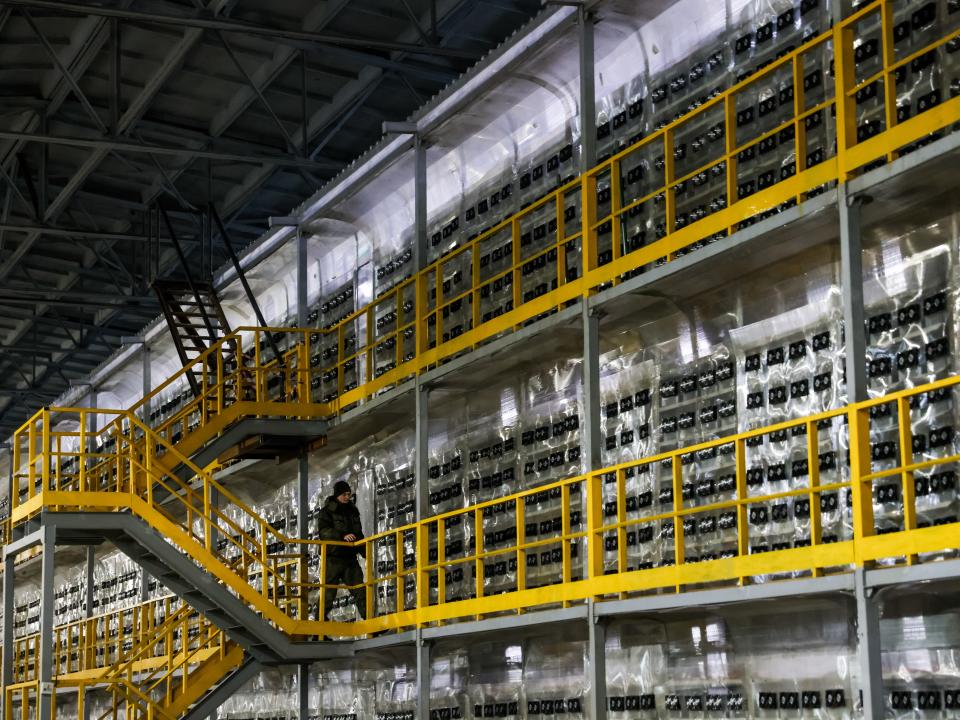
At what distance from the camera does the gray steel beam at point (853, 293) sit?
11.7 meters

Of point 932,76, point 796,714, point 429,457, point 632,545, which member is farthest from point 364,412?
point 932,76

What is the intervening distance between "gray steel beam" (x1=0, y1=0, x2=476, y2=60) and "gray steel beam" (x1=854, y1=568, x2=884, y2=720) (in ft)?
34.8

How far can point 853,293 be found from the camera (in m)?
11.9

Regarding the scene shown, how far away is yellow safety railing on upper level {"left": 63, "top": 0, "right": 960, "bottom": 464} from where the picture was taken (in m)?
12.2

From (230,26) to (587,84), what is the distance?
5.74m

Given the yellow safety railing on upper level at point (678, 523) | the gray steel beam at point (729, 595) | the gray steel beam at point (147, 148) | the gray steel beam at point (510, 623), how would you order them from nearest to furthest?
the yellow safety railing on upper level at point (678, 523) < the gray steel beam at point (729, 595) < the gray steel beam at point (510, 623) < the gray steel beam at point (147, 148)

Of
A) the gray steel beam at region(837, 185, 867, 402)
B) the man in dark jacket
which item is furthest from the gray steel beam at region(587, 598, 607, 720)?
the man in dark jacket

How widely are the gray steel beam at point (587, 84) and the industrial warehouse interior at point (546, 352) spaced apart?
0.04 m

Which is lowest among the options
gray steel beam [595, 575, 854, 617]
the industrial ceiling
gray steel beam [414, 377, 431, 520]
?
gray steel beam [595, 575, 854, 617]

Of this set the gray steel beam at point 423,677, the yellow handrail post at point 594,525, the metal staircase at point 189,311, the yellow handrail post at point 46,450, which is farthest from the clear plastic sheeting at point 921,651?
the metal staircase at point 189,311

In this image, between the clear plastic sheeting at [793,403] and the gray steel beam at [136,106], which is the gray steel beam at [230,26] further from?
the clear plastic sheeting at [793,403]

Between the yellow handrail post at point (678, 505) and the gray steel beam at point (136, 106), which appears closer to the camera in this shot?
the yellow handrail post at point (678, 505)

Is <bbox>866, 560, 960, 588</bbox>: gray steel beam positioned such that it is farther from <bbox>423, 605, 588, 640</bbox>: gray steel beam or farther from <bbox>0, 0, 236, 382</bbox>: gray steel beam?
<bbox>0, 0, 236, 382</bbox>: gray steel beam

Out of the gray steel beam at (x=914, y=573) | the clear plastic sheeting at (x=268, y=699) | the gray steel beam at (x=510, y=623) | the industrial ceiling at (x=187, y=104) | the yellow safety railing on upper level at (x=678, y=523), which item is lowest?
the clear plastic sheeting at (x=268, y=699)
